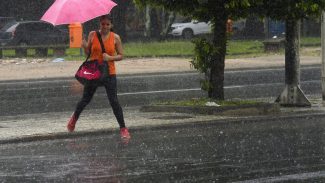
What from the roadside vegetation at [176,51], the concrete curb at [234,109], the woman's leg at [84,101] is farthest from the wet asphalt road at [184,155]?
the roadside vegetation at [176,51]

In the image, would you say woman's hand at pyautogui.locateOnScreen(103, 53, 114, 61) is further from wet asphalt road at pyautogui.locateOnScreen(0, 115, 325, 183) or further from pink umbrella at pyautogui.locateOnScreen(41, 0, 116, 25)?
wet asphalt road at pyautogui.locateOnScreen(0, 115, 325, 183)

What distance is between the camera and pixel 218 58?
1711 cm

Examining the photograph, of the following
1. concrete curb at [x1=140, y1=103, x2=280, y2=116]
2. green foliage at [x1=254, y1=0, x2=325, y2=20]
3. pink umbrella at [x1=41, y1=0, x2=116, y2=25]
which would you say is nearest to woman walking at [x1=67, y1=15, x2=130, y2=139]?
pink umbrella at [x1=41, y1=0, x2=116, y2=25]

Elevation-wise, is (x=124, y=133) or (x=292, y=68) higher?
(x=292, y=68)

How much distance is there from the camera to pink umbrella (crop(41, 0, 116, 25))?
1310cm

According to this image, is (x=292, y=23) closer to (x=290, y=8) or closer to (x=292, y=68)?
(x=292, y=68)

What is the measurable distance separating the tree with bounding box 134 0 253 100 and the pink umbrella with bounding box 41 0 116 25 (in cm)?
360

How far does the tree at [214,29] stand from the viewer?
1673 cm

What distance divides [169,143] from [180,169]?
254cm

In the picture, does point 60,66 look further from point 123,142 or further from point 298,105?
point 123,142

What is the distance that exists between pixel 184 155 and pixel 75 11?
106 inches

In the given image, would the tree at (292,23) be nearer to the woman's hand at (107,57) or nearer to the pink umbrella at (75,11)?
the woman's hand at (107,57)

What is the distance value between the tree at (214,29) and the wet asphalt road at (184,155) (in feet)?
6.08

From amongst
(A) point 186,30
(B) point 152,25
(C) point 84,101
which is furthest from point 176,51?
(C) point 84,101
